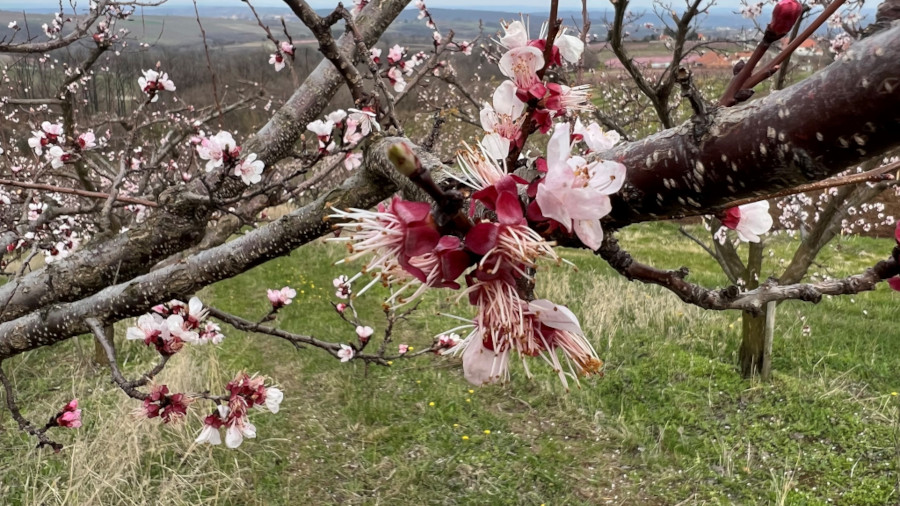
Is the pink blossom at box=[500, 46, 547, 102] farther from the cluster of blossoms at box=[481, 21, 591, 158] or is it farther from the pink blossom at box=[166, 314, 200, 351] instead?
the pink blossom at box=[166, 314, 200, 351]

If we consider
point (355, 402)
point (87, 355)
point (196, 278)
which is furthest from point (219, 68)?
point (196, 278)

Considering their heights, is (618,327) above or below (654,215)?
below

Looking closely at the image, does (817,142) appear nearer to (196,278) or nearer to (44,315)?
(196,278)

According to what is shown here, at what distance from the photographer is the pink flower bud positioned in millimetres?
759

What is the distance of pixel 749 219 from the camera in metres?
0.94

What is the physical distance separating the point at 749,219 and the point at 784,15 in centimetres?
31

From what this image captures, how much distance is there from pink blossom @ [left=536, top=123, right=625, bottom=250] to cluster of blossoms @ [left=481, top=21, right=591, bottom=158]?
149 mm

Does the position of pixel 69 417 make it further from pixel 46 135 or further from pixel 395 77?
pixel 395 77

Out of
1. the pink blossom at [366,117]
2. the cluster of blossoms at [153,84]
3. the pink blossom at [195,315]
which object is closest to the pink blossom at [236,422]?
the pink blossom at [195,315]

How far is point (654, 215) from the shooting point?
0.70 meters

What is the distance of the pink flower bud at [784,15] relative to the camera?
0.76 meters

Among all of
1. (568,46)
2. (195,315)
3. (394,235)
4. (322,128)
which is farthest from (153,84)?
(394,235)

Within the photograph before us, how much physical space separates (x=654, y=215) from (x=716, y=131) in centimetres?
14

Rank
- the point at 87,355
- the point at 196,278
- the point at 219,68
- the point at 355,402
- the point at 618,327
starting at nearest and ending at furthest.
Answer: the point at 196,278 → the point at 355,402 → the point at 87,355 → the point at 618,327 → the point at 219,68
